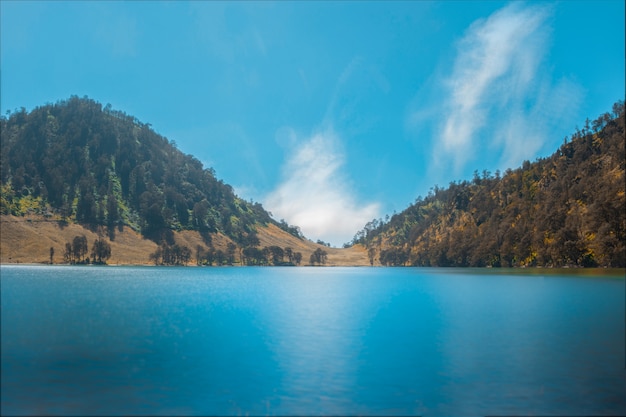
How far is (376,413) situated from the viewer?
2648cm

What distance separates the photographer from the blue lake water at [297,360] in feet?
89.6

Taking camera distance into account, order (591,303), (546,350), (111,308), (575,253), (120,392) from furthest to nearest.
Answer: (575,253) → (591,303) → (111,308) → (546,350) → (120,392)

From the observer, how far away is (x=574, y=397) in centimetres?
2919

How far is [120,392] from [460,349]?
34.2 m

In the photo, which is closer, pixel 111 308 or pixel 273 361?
pixel 273 361

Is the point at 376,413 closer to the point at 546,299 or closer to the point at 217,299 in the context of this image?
the point at 217,299

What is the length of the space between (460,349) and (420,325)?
46.9 feet

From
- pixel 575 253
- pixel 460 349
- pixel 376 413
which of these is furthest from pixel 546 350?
pixel 575 253

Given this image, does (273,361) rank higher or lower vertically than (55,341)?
lower

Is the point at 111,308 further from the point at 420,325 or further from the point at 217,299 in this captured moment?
the point at 420,325

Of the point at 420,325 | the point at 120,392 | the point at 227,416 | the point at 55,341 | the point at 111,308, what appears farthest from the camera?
the point at 420,325

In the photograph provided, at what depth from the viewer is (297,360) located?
40312 mm

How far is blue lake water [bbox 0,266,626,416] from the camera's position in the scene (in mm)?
27297

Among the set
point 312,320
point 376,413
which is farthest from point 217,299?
point 376,413
